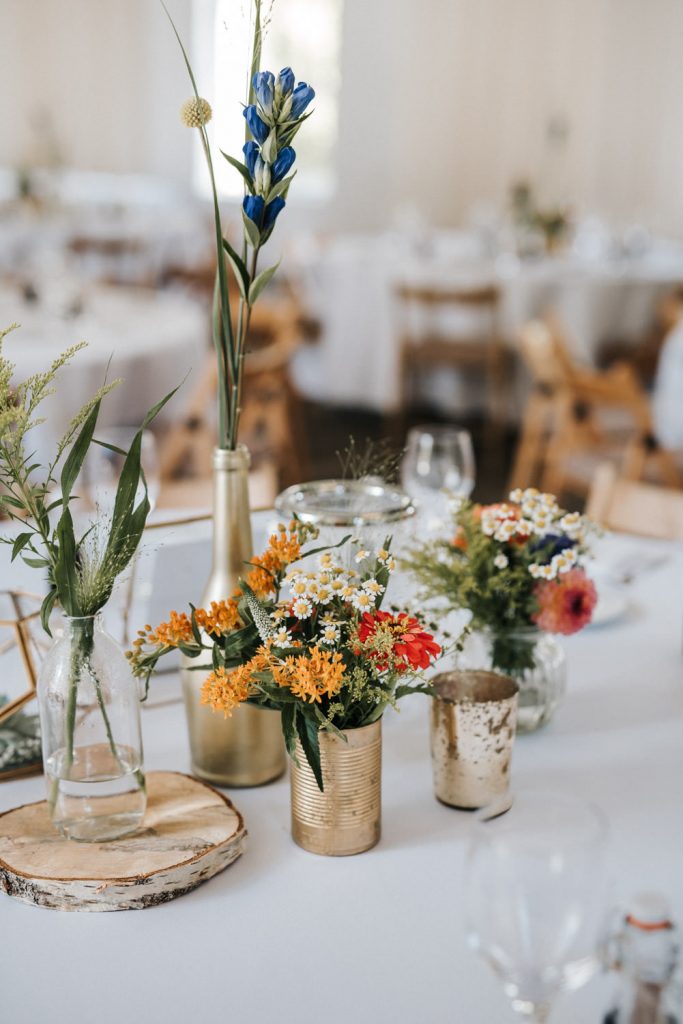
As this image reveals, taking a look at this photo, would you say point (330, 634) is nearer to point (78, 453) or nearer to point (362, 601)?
point (362, 601)

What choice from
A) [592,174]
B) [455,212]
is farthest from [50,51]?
[592,174]

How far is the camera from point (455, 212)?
8836 mm

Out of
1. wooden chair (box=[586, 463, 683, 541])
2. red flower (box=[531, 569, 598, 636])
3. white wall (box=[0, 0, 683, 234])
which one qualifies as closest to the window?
white wall (box=[0, 0, 683, 234])

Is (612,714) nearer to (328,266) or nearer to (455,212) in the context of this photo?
(328,266)

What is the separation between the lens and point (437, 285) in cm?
516

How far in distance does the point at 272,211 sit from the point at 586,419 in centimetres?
280

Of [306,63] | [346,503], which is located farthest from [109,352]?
[306,63]

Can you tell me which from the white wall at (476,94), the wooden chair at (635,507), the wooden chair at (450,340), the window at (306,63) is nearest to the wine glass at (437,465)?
the wooden chair at (635,507)

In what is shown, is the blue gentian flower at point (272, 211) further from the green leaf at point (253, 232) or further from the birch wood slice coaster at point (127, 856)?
the birch wood slice coaster at point (127, 856)

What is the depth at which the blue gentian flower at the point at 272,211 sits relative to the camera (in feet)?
2.89

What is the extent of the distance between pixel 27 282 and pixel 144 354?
2.64 ft

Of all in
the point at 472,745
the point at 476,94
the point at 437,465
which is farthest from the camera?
the point at 476,94

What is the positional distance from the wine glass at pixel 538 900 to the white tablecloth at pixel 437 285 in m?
4.73

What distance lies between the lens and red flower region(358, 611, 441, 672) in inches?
32.3
